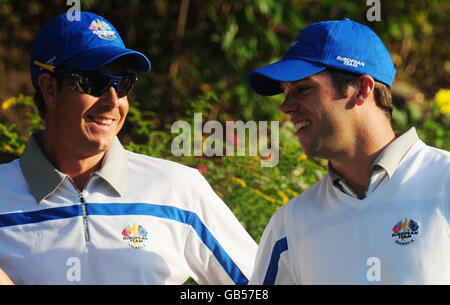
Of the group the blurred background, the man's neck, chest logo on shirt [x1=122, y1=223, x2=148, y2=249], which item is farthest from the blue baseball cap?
the blurred background

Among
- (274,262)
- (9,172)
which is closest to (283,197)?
(274,262)

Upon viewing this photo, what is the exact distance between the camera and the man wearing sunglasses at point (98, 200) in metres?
3.10

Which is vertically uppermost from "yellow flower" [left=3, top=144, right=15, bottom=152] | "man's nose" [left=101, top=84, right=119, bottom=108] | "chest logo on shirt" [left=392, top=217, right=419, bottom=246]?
"man's nose" [left=101, top=84, right=119, bottom=108]

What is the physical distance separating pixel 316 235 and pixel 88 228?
0.92 m

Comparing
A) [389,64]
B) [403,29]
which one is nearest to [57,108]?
[389,64]

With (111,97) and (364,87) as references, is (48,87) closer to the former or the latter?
(111,97)

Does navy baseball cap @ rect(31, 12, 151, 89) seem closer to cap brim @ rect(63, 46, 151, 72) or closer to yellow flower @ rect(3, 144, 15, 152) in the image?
cap brim @ rect(63, 46, 151, 72)

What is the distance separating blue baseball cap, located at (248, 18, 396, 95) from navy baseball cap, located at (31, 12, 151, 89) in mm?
584

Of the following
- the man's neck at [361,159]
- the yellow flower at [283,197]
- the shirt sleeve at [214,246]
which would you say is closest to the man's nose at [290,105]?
the man's neck at [361,159]

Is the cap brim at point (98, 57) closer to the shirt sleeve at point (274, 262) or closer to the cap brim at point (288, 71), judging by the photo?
the cap brim at point (288, 71)

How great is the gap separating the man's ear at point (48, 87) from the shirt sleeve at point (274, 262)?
3.67 ft

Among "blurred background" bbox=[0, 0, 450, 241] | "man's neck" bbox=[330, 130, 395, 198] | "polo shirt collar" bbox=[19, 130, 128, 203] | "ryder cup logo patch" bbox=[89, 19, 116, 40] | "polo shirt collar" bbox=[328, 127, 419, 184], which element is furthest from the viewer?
"blurred background" bbox=[0, 0, 450, 241]

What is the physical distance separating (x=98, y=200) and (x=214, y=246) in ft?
1.71

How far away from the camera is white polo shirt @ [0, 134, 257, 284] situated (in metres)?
3.09
